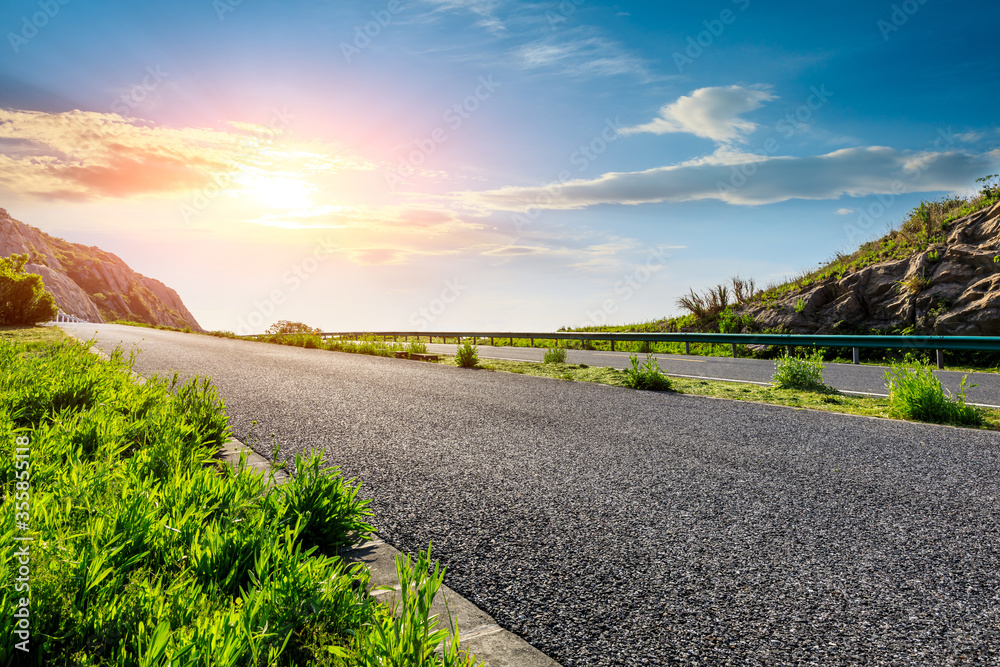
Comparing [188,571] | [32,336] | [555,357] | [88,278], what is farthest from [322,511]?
[88,278]

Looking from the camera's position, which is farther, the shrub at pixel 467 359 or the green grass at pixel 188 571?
the shrub at pixel 467 359

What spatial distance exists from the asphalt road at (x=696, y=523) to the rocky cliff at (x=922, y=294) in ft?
39.0

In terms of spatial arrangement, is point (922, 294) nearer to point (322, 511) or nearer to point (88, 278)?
point (322, 511)

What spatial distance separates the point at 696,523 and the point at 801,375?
24.3 ft

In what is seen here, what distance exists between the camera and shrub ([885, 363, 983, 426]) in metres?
6.95

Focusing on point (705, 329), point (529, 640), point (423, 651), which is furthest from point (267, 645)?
point (705, 329)

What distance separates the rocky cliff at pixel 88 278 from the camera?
116 metres

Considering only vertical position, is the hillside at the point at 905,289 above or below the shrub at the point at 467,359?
above

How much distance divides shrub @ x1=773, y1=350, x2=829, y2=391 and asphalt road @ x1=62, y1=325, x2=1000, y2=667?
2392 mm

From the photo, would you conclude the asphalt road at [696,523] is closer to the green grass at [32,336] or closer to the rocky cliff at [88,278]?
the green grass at [32,336]

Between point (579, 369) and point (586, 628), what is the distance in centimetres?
Result: 1123

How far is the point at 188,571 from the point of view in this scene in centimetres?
268

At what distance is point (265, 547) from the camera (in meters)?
2.76

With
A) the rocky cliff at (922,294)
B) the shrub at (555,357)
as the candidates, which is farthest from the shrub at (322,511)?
the rocky cliff at (922,294)
